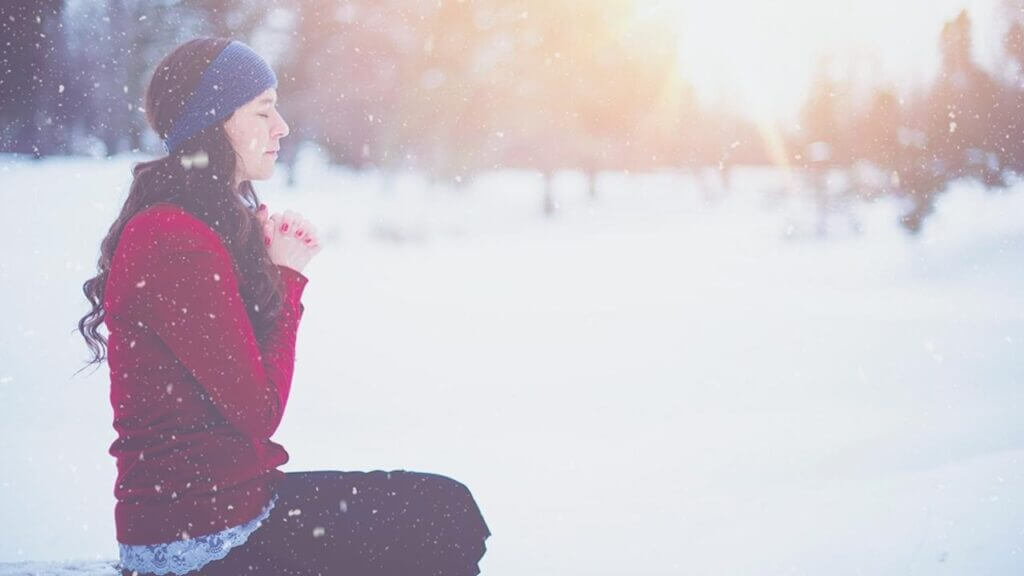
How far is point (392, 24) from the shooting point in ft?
23.2

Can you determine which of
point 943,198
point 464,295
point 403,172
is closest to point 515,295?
point 464,295

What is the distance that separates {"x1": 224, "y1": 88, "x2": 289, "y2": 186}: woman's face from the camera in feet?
4.89

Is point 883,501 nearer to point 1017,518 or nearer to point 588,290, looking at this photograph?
point 1017,518

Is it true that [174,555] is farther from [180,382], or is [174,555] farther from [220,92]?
[220,92]

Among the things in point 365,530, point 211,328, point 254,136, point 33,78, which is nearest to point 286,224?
point 254,136

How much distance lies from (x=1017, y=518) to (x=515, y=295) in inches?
191

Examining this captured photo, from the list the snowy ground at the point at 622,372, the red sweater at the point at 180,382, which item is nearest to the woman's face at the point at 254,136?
the red sweater at the point at 180,382

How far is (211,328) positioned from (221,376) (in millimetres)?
76

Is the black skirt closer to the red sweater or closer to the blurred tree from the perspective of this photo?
the red sweater

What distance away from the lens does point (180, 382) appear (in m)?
1.27

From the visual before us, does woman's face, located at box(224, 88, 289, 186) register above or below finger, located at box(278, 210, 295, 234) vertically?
above

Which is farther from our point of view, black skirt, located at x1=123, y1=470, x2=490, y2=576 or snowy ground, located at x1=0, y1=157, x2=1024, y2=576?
snowy ground, located at x1=0, y1=157, x2=1024, y2=576

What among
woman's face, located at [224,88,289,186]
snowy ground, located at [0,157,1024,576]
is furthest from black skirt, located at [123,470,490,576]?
snowy ground, located at [0,157,1024,576]

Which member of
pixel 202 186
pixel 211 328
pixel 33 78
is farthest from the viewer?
pixel 33 78
